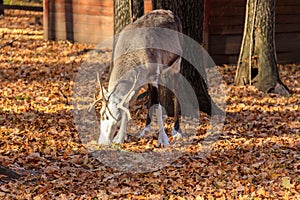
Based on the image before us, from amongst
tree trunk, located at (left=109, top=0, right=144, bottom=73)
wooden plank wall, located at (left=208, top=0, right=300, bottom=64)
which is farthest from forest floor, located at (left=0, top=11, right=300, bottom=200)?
wooden plank wall, located at (left=208, top=0, right=300, bottom=64)

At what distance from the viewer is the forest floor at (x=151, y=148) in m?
8.09

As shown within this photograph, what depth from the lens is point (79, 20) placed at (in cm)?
1961

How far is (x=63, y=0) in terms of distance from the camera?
1969cm

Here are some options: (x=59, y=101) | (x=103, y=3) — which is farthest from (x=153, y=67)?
(x=103, y=3)

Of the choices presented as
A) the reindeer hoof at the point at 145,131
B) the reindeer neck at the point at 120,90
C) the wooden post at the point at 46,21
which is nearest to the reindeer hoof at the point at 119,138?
the reindeer neck at the point at 120,90

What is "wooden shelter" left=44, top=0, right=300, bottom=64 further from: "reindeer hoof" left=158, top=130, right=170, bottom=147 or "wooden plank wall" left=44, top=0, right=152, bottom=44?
"reindeer hoof" left=158, top=130, right=170, bottom=147

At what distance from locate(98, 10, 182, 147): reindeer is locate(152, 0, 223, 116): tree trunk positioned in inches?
32.5

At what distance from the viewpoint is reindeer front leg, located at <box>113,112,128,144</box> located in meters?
9.19

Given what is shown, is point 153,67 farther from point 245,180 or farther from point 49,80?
point 49,80

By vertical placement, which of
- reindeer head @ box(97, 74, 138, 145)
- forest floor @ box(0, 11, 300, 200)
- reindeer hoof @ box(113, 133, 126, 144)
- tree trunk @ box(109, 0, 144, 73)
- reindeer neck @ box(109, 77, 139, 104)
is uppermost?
tree trunk @ box(109, 0, 144, 73)

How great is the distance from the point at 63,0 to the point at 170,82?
8934 mm

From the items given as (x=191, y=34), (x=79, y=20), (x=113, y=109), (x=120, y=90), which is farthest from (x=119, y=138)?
(x=79, y=20)

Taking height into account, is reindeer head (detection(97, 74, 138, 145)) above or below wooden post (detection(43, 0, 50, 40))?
below

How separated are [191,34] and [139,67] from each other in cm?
237
